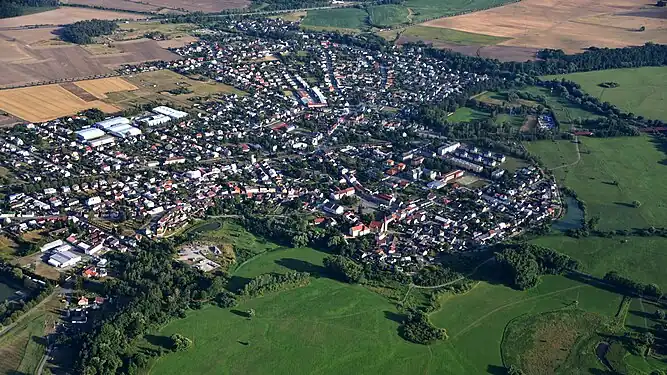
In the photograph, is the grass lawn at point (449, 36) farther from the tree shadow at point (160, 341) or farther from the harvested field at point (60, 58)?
the tree shadow at point (160, 341)

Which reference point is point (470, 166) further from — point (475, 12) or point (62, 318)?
point (475, 12)

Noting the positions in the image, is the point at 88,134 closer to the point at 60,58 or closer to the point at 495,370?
the point at 60,58

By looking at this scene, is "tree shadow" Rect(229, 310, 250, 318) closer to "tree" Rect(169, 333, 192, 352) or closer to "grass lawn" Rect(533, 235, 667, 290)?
"tree" Rect(169, 333, 192, 352)

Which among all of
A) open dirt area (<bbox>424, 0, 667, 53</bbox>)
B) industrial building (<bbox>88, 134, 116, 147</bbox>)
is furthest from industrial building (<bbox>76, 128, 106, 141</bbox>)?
open dirt area (<bbox>424, 0, 667, 53</bbox>)

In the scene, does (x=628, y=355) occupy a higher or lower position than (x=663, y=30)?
lower

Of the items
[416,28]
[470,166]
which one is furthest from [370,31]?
[470,166]

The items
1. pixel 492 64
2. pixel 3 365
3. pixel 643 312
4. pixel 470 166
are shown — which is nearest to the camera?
pixel 3 365
